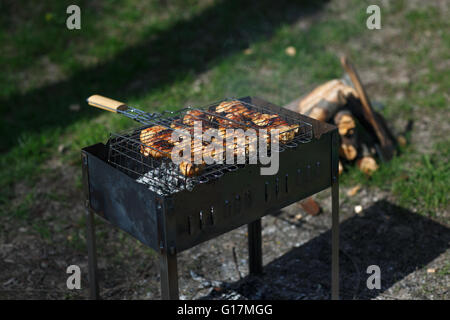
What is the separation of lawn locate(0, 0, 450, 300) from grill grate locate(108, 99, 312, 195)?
1.75m

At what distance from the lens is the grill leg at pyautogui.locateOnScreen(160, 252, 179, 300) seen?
320 cm

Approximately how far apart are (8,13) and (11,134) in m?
2.71

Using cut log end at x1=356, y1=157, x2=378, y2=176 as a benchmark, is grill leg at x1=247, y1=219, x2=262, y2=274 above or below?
below

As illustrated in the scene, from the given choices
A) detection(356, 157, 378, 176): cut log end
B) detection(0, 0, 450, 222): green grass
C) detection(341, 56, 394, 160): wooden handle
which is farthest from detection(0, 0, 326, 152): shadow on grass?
detection(356, 157, 378, 176): cut log end

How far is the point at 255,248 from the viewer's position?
182 inches

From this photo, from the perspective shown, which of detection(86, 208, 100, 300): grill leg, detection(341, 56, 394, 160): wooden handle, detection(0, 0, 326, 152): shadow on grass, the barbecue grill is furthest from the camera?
detection(0, 0, 326, 152): shadow on grass

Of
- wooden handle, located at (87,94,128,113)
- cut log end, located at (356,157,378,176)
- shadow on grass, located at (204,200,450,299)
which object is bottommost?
shadow on grass, located at (204,200,450,299)

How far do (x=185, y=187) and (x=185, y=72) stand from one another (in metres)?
4.66

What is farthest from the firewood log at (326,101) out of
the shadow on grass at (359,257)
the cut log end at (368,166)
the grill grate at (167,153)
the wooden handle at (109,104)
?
the wooden handle at (109,104)

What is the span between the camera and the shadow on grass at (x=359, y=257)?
452cm

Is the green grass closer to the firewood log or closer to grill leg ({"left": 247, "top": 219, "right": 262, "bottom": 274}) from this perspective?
the firewood log

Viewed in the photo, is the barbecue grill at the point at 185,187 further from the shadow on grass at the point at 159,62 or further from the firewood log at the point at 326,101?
the shadow on grass at the point at 159,62

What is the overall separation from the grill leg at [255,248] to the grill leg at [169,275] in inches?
51.8
